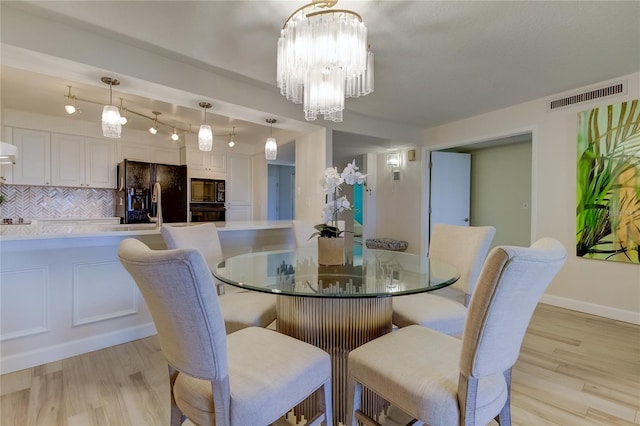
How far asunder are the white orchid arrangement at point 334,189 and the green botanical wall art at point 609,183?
9.19 ft

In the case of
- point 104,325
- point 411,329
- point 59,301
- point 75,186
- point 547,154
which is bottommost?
point 104,325

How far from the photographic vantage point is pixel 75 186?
4.31m

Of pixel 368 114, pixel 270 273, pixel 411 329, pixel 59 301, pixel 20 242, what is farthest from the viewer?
pixel 368 114

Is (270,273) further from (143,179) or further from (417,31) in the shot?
(143,179)

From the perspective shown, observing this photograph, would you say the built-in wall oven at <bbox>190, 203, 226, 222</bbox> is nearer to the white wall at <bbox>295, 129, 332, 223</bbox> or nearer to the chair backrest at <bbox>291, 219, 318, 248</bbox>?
the white wall at <bbox>295, 129, 332, 223</bbox>

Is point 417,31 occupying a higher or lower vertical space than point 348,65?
higher

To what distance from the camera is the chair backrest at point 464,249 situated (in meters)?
1.86

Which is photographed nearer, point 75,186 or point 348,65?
point 348,65

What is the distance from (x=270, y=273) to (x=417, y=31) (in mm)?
1912

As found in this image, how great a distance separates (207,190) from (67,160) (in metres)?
1.94

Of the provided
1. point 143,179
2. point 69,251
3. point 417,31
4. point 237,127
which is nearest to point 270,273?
point 69,251

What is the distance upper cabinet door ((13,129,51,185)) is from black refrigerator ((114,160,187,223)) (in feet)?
2.79

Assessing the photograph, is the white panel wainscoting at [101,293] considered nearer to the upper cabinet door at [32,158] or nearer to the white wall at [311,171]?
the white wall at [311,171]

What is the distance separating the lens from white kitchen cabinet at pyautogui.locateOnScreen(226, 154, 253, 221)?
17.9 feet
